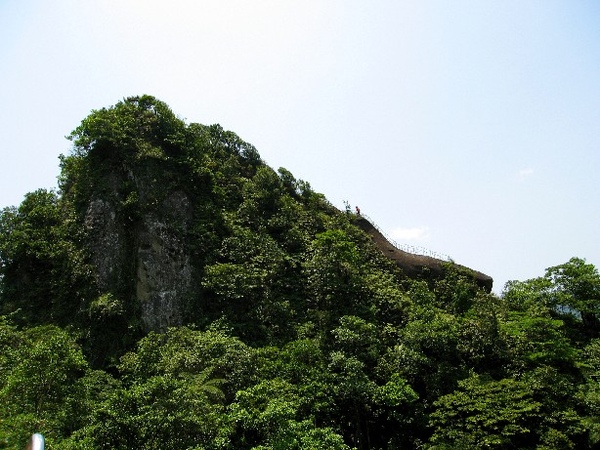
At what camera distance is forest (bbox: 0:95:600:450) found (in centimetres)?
1494

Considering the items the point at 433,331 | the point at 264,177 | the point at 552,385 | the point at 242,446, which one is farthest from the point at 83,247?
the point at 552,385

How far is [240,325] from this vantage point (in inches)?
952

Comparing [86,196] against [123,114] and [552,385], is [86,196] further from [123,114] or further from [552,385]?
[552,385]

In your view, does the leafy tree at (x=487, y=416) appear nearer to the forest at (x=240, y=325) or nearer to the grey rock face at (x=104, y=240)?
the forest at (x=240, y=325)

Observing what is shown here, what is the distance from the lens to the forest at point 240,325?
14938 millimetres

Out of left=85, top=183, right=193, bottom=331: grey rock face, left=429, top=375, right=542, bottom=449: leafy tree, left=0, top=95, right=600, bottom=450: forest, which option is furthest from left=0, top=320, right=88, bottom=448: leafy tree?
left=429, top=375, right=542, bottom=449: leafy tree

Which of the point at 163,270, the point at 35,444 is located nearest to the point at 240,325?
the point at 163,270

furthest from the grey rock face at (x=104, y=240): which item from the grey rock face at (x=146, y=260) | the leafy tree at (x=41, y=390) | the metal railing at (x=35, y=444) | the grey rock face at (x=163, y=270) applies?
the metal railing at (x=35, y=444)

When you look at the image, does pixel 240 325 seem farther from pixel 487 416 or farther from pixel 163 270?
pixel 487 416

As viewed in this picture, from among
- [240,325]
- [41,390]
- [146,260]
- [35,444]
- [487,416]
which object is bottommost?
[487,416]

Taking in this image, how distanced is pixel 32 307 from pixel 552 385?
2632 cm

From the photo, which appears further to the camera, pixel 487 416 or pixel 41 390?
pixel 487 416

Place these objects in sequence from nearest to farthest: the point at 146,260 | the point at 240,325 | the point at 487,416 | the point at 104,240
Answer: the point at 487,416 → the point at 240,325 → the point at 146,260 → the point at 104,240

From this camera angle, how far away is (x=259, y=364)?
19.3 m
